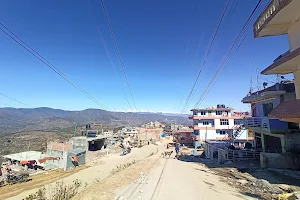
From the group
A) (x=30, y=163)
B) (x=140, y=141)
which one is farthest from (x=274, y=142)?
(x=140, y=141)

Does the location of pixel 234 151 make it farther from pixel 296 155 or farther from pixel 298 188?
pixel 298 188

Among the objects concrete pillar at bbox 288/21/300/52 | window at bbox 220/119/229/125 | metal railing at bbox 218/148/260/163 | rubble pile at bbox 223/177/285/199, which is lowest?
rubble pile at bbox 223/177/285/199

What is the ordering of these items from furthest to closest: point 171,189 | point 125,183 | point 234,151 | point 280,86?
point 234,151, point 280,86, point 125,183, point 171,189

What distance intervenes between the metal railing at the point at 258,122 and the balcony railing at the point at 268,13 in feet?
49.5

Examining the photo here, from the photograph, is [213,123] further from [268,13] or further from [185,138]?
[268,13]

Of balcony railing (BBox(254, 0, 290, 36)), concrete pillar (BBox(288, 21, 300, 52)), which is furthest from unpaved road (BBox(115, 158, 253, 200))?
balcony railing (BBox(254, 0, 290, 36))

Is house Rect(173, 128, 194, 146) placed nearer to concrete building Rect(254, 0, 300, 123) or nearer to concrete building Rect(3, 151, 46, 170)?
concrete building Rect(3, 151, 46, 170)

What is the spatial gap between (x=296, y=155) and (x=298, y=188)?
279 inches

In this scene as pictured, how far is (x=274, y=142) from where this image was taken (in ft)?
82.8

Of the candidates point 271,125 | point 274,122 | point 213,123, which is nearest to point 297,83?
point 274,122

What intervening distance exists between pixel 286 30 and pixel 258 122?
58.3 ft

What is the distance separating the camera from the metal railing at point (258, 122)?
21666 mm

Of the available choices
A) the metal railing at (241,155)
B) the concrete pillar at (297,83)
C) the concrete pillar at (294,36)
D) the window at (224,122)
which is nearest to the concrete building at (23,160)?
the metal railing at (241,155)

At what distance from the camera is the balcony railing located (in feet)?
25.7
